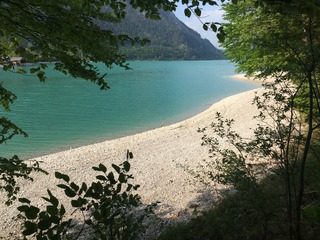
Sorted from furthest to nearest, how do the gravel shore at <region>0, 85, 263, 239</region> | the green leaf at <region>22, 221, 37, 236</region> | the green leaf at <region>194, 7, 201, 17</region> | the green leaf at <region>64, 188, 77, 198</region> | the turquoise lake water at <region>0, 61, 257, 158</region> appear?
the turquoise lake water at <region>0, 61, 257, 158</region> → the gravel shore at <region>0, 85, 263, 239</region> → the green leaf at <region>194, 7, 201, 17</region> → the green leaf at <region>64, 188, 77, 198</region> → the green leaf at <region>22, 221, 37, 236</region>

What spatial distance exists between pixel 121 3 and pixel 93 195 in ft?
6.69

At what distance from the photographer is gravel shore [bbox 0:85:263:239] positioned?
8.79 m

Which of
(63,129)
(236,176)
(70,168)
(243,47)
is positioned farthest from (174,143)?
(236,176)

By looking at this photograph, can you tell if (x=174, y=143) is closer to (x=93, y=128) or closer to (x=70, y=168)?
(x=70, y=168)

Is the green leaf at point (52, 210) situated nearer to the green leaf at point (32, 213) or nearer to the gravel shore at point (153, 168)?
the green leaf at point (32, 213)

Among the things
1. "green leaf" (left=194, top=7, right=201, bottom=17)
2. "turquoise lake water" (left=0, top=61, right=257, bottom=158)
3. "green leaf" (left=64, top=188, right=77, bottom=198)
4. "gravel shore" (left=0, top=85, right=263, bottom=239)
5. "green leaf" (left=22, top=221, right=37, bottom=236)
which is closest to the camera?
"green leaf" (left=22, top=221, right=37, bottom=236)

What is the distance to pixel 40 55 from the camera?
10.6ft

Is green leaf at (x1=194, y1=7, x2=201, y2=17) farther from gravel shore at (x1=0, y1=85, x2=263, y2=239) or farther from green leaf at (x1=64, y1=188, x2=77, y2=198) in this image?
gravel shore at (x1=0, y1=85, x2=263, y2=239)

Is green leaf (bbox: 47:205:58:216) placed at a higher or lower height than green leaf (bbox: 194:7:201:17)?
lower

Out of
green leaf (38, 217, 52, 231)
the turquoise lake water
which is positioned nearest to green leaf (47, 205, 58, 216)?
green leaf (38, 217, 52, 231)

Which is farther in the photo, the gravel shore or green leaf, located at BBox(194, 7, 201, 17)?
the gravel shore

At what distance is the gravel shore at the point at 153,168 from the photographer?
8789 millimetres

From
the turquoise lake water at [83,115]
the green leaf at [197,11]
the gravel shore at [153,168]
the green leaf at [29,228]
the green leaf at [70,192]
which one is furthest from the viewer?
the turquoise lake water at [83,115]

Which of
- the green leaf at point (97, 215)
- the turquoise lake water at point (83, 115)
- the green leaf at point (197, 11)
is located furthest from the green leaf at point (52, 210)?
the turquoise lake water at point (83, 115)
